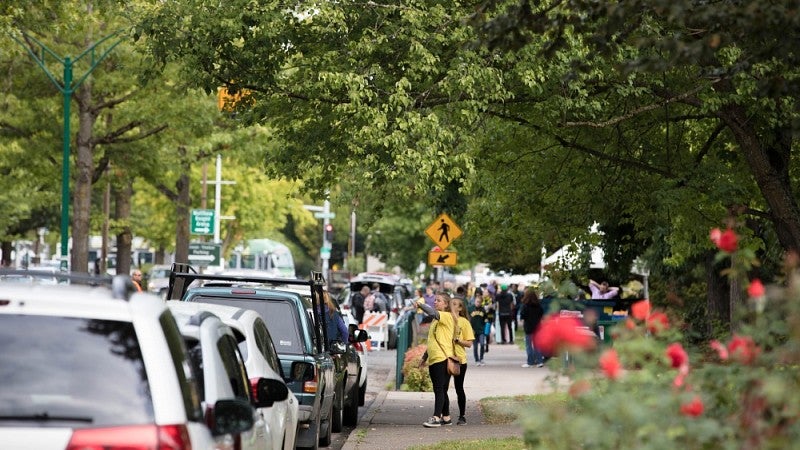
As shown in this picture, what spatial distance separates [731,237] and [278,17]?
449 inches

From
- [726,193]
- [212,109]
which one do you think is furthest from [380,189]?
[212,109]

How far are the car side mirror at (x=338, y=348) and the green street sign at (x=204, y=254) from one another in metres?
33.9

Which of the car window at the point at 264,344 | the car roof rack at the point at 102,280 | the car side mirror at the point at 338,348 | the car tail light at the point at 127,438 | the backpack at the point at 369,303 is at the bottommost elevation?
the car tail light at the point at 127,438

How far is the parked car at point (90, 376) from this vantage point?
19.5 ft

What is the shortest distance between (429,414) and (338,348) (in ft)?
13.3

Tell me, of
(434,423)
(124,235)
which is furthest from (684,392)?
(124,235)

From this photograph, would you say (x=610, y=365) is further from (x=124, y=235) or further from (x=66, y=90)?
(x=124, y=235)

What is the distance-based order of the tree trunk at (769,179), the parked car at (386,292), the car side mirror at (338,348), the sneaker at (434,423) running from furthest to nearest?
1. the parked car at (386,292)
2. the sneaker at (434,423)
3. the tree trunk at (769,179)
4. the car side mirror at (338,348)

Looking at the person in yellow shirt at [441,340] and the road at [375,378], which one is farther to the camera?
the person in yellow shirt at [441,340]

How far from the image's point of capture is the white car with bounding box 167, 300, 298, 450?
9.99 meters

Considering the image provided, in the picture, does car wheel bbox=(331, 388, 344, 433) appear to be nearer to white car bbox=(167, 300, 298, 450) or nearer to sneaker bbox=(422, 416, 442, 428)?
sneaker bbox=(422, 416, 442, 428)

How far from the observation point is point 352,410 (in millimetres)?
18938

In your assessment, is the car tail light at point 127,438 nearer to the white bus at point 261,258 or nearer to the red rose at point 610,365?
the red rose at point 610,365

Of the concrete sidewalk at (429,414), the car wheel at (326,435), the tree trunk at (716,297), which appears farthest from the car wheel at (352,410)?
the tree trunk at (716,297)
